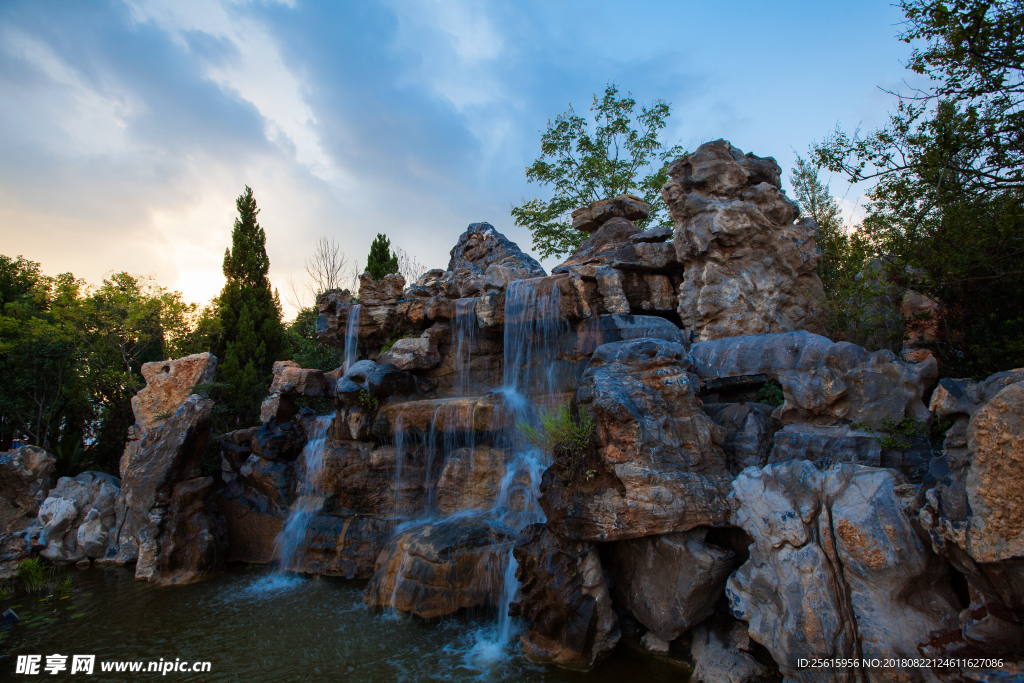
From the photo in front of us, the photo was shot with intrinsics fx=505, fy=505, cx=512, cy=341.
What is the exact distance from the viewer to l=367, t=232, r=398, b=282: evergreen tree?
67.4ft

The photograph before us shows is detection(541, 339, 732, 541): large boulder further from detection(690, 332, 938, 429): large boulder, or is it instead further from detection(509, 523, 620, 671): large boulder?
detection(690, 332, 938, 429): large boulder

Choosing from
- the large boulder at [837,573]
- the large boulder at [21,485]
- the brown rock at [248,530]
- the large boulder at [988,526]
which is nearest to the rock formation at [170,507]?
the brown rock at [248,530]

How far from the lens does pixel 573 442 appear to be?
5.97 meters

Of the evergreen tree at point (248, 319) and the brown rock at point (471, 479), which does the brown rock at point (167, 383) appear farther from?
the brown rock at point (471, 479)

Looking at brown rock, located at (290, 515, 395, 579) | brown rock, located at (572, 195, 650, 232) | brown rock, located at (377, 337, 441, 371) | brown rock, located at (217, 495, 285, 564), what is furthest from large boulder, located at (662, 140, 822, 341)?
brown rock, located at (217, 495, 285, 564)

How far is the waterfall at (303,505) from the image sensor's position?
9086 millimetres

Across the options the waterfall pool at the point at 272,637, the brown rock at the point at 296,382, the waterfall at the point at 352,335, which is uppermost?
the waterfall at the point at 352,335

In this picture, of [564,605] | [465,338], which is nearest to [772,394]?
[564,605]

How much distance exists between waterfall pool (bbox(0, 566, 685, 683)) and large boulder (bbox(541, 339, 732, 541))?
1.52 meters

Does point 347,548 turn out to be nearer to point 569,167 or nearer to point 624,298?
point 624,298

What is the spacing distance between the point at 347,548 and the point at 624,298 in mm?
6626

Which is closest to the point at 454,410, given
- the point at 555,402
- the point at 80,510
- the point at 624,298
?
the point at 555,402

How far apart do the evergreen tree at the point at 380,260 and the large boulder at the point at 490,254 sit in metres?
6.56

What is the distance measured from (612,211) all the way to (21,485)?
14.0 metres
